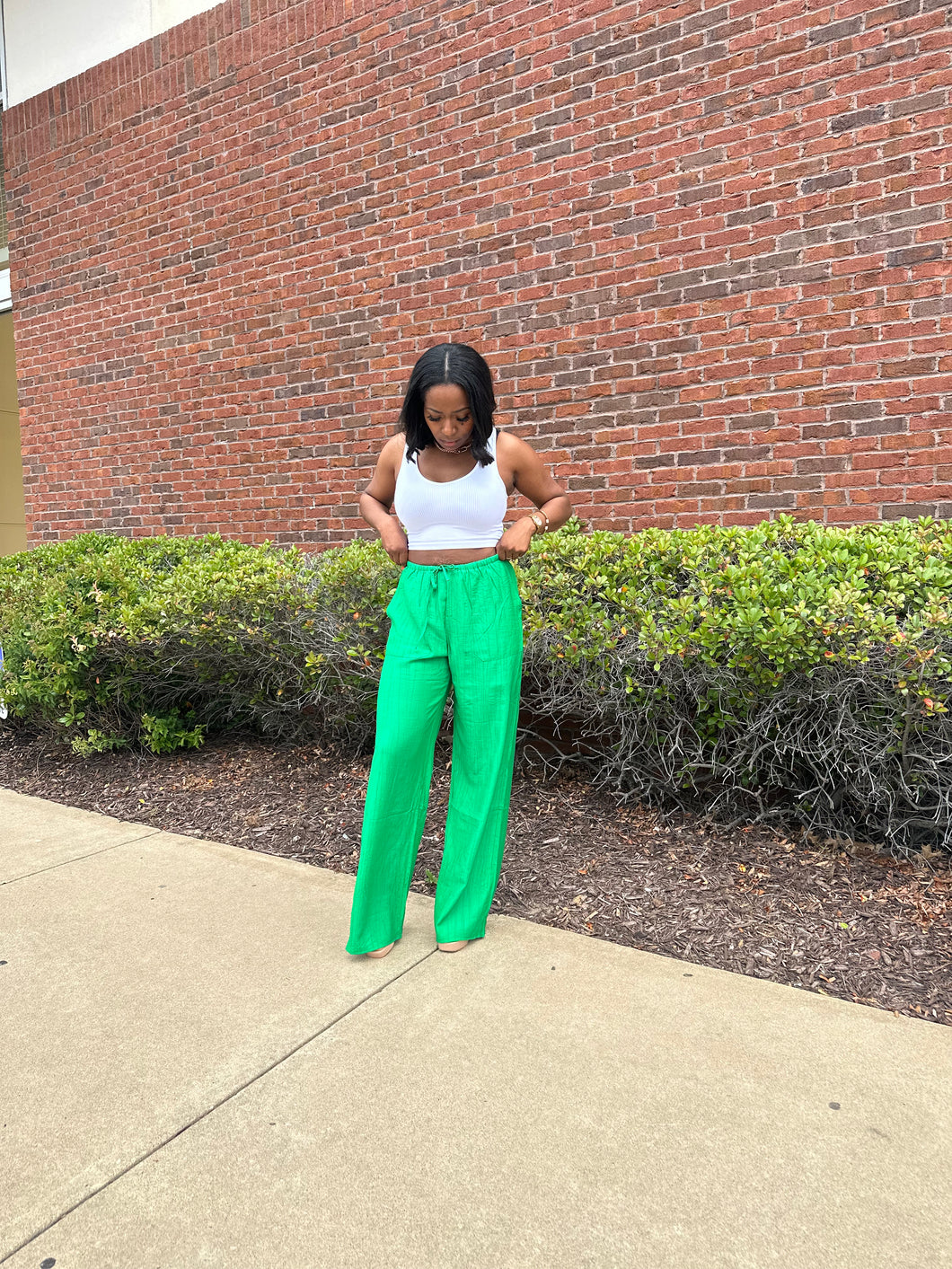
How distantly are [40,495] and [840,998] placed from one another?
7972 mm

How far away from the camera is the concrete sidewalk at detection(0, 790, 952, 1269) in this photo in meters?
1.66

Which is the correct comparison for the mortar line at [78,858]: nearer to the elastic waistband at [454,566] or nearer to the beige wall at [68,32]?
the elastic waistband at [454,566]

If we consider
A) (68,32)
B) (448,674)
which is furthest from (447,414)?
(68,32)

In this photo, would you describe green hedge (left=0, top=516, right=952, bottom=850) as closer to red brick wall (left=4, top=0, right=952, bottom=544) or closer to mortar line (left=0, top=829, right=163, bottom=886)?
red brick wall (left=4, top=0, right=952, bottom=544)

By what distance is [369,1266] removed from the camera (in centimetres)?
159

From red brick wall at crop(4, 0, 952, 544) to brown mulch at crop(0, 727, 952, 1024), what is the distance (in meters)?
1.97

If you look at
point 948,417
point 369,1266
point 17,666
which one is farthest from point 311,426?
point 369,1266

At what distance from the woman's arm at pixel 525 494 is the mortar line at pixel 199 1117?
1.30 m

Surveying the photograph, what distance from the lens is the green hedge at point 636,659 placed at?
10.3 ft

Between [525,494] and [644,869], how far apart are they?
4.87 ft

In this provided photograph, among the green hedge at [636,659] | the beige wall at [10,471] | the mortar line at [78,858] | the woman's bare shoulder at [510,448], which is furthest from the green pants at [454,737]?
the beige wall at [10,471]

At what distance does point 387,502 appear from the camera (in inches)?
116

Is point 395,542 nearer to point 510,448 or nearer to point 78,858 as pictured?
point 510,448

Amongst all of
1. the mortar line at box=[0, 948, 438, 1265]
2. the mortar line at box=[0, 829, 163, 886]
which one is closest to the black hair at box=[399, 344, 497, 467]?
the mortar line at box=[0, 948, 438, 1265]
